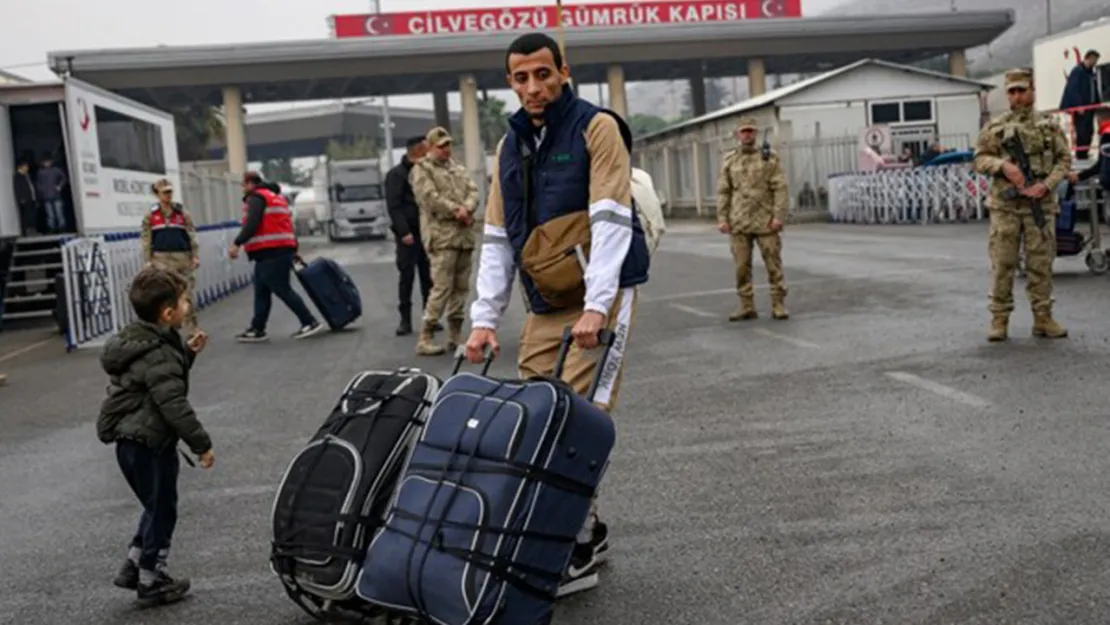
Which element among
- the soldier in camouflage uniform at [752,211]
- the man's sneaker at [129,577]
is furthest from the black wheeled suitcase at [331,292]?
the man's sneaker at [129,577]

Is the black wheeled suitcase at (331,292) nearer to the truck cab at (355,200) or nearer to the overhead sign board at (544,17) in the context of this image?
the truck cab at (355,200)

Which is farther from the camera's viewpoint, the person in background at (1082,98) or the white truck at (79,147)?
the person in background at (1082,98)

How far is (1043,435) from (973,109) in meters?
32.6

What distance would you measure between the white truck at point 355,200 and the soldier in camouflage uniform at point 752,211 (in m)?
38.0

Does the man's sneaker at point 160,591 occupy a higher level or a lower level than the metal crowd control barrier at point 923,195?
lower

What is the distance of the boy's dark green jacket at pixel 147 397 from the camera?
4.55 metres

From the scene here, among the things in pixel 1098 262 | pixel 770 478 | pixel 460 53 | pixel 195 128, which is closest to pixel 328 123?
pixel 195 128

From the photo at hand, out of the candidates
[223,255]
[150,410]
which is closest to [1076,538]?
[150,410]

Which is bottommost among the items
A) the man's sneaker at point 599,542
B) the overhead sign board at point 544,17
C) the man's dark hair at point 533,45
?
the man's sneaker at point 599,542

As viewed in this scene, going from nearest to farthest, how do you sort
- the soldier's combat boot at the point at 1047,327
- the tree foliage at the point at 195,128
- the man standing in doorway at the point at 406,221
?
1. the soldier's combat boot at the point at 1047,327
2. the man standing in doorway at the point at 406,221
3. the tree foliage at the point at 195,128

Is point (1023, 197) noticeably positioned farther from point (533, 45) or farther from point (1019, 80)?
point (533, 45)

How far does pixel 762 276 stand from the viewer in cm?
1591

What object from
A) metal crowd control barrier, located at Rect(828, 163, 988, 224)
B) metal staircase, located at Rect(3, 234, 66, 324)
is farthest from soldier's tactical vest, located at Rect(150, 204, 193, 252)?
metal crowd control barrier, located at Rect(828, 163, 988, 224)

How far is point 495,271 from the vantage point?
468cm
